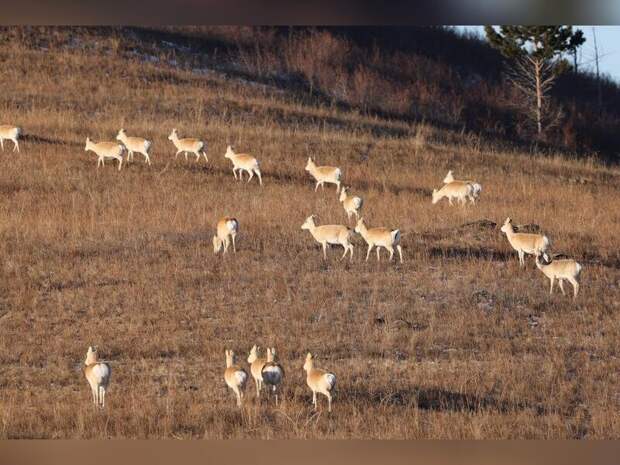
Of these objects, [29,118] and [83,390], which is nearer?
[83,390]

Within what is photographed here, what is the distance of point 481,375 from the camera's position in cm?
1275

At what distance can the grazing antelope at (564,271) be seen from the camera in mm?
15500

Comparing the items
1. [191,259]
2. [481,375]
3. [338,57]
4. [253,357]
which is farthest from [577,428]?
[338,57]

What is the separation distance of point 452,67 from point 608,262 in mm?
19832

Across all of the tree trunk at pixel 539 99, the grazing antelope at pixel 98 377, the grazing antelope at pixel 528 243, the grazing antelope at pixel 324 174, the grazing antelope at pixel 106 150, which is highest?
the tree trunk at pixel 539 99

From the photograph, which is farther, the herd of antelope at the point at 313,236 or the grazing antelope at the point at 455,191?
the grazing antelope at the point at 455,191

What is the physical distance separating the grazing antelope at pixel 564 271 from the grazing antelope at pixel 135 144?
8507 mm

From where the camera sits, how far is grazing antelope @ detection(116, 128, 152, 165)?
2211 cm

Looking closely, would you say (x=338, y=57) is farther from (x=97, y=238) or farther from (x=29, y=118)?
(x=97, y=238)

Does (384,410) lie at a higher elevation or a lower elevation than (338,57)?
lower

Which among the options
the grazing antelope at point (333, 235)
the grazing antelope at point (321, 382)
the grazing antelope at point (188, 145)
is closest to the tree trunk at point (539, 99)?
the grazing antelope at point (188, 145)

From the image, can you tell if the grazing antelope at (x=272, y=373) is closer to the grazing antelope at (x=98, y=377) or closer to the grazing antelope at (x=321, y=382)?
the grazing antelope at (x=321, y=382)

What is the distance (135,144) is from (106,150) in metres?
0.68

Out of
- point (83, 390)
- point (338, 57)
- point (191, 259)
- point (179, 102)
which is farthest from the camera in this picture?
point (338, 57)
